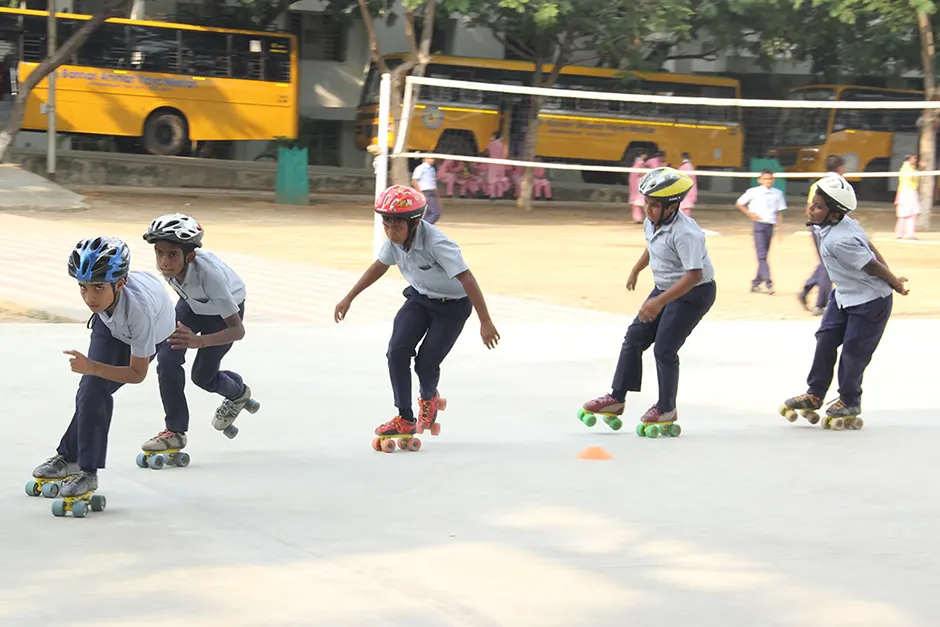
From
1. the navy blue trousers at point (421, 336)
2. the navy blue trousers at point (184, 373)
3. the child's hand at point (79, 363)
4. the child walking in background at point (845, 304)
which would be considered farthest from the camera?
the child walking in background at point (845, 304)

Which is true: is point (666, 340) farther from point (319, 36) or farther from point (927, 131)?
point (319, 36)

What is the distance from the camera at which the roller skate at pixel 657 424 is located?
7980mm

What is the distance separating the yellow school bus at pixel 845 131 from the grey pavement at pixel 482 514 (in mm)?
22460

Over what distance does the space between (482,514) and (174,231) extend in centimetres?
188

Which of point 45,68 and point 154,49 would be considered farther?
point 154,49

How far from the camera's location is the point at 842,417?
8414mm

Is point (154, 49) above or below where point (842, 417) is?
above

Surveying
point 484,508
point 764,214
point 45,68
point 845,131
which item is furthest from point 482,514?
point 845,131

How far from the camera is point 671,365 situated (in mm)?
7922

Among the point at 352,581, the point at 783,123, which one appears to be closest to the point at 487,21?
the point at 783,123

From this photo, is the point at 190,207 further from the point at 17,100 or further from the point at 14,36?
the point at 14,36

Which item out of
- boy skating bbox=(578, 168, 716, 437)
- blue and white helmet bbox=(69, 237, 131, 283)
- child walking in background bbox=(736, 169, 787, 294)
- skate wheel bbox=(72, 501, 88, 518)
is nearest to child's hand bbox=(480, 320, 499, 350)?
boy skating bbox=(578, 168, 716, 437)

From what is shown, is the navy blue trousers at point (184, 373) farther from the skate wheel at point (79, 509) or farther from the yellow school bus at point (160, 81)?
the yellow school bus at point (160, 81)

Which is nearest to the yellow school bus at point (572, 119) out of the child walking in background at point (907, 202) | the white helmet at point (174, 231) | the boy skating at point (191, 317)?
the child walking in background at point (907, 202)
